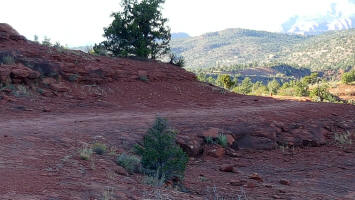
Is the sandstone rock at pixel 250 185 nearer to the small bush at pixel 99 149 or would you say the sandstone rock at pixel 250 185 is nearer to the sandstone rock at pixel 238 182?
the sandstone rock at pixel 238 182

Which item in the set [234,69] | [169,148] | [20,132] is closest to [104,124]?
[20,132]

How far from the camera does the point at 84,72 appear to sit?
571 inches

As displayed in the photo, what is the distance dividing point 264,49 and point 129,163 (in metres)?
133

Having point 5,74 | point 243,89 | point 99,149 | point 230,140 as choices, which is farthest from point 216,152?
point 243,89

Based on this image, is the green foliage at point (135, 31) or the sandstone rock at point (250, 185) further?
the green foliage at point (135, 31)

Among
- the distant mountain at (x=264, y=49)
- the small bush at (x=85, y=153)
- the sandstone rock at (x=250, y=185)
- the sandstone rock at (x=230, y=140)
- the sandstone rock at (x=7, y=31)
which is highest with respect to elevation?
the distant mountain at (x=264, y=49)

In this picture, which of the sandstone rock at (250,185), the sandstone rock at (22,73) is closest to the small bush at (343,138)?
the sandstone rock at (250,185)

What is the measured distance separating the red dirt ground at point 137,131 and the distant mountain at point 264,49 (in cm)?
7966

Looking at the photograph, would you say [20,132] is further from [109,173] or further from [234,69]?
[234,69]

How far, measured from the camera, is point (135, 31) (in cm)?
2044

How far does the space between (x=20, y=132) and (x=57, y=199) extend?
3797 mm

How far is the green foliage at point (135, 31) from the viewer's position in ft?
67.1

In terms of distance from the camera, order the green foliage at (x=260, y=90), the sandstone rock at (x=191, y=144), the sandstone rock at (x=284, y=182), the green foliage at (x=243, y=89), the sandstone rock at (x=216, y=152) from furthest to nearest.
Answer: the green foliage at (x=243, y=89), the green foliage at (x=260, y=90), the sandstone rock at (x=216, y=152), the sandstone rock at (x=191, y=144), the sandstone rock at (x=284, y=182)

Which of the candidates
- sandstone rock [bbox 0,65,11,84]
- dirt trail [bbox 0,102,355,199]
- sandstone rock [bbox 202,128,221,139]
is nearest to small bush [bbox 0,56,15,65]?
sandstone rock [bbox 0,65,11,84]
